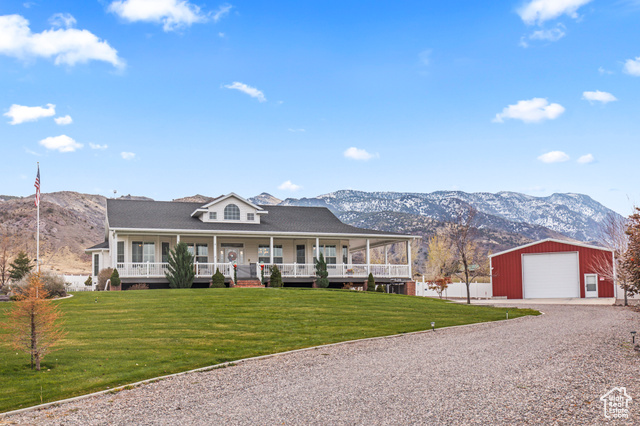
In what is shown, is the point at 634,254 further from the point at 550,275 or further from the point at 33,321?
the point at 550,275

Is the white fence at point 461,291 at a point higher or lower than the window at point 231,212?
lower

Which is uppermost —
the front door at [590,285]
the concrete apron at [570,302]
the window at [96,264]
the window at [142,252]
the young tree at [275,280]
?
the window at [142,252]

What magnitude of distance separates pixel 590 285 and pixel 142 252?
28.9 m

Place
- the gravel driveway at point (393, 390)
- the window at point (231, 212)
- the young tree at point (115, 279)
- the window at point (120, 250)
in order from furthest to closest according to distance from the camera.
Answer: the window at point (231, 212) < the window at point (120, 250) < the young tree at point (115, 279) < the gravel driveway at point (393, 390)

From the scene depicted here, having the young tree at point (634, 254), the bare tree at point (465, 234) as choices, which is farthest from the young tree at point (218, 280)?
the young tree at point (634, 254)

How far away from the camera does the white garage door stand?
36344mm

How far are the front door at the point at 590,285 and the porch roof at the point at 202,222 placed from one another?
13720mm

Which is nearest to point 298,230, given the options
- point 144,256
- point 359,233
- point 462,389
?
point 359,233

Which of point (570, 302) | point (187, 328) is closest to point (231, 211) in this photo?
point (187, 328)

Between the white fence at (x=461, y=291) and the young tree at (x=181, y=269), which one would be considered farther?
the white fence at (x=461, y=291)

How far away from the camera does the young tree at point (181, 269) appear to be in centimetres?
2653

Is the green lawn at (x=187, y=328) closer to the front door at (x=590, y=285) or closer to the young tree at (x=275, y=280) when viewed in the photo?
the young tree at (x=275, y=280)

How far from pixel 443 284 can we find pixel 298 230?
1096 centimetres

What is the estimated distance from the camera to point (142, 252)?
2988 cm
